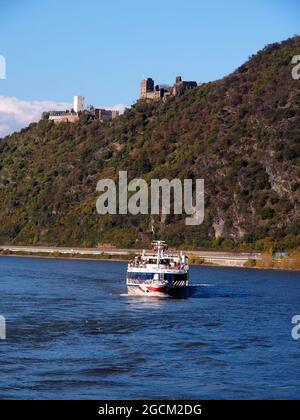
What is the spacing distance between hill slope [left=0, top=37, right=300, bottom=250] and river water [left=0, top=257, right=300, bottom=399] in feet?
166

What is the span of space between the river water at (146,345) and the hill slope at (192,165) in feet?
166

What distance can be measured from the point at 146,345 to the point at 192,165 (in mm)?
95529

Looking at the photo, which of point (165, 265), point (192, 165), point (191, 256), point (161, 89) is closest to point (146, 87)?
point (161, 89)

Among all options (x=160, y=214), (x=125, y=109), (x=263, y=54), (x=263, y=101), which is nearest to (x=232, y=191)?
(x=160, y=214)

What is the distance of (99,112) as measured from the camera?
7702 inches

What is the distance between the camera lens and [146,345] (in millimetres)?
43594

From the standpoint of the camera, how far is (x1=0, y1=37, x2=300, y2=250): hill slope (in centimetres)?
12425

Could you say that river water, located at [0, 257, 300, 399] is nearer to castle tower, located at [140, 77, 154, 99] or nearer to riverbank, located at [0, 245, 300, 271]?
riverbank, located at [0, 245, 300, 271]

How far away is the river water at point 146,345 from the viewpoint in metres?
34.8

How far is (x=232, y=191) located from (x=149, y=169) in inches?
870

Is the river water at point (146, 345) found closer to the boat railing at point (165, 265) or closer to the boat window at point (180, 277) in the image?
the boat window at point (180, 277)

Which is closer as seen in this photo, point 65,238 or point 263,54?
point 65,238

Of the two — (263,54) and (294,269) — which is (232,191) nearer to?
(294,269)

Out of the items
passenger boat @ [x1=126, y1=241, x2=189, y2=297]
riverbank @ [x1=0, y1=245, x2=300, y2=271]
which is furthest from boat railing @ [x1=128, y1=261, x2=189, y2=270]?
riverbank @ [x1=0, y1=245, x2=300, y2=271]
